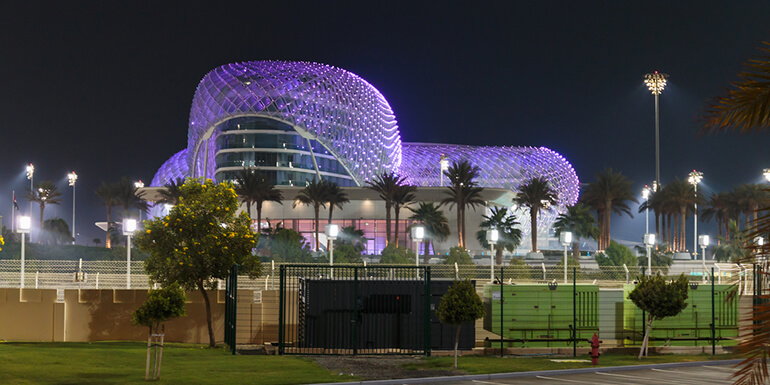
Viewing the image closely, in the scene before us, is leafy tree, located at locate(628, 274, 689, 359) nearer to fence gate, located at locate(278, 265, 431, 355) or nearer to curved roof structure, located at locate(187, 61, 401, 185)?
fence gate, located at locate(278, 265, 431, 355)

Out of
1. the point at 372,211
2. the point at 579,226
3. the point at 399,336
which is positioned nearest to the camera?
the point at 399,336

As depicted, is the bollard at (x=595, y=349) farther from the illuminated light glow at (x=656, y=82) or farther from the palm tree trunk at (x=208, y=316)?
the illuminated light glow at (x=656, y=82)

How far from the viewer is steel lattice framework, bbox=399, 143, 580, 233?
423 feet

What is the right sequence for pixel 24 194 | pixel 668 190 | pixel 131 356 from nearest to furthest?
pixel 131 356
pixel 668 190
pixel 24 194

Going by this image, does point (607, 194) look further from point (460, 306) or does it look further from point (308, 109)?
point (460, 306)

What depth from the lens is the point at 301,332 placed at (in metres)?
24.0

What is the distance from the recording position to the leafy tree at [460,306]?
66.6 feet

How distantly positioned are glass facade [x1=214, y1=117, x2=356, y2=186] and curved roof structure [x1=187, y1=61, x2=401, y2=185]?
181 centimetres

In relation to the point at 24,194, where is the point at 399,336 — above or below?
below

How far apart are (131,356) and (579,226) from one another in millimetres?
67422

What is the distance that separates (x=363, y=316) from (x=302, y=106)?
8215 centimetres

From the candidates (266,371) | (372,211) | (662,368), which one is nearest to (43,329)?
(266,371)

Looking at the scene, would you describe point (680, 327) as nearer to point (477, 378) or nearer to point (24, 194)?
point (477, 378)

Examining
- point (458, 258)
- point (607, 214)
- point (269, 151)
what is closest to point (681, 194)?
point (607, 214)
